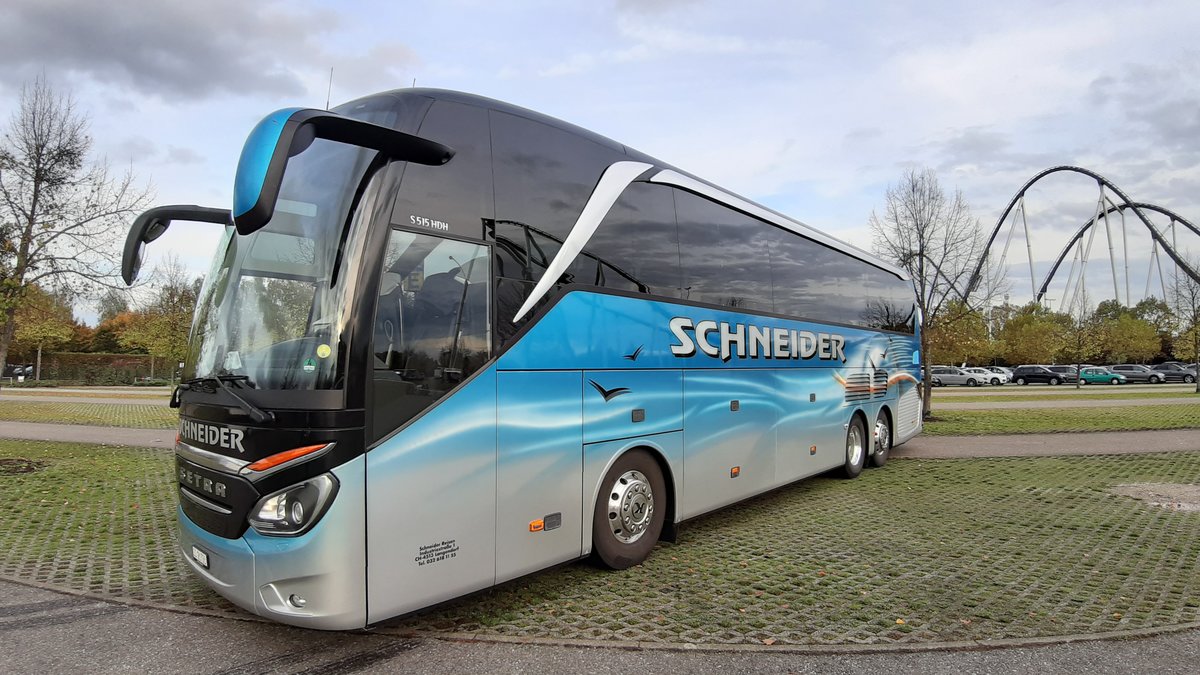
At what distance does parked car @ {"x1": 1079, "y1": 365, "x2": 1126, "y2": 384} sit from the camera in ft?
169

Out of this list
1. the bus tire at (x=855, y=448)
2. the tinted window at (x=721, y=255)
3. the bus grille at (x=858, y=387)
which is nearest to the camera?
the tinted window at (x=721, y=255)

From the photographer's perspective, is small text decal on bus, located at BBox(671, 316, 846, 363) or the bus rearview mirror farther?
small text decal on bus, located at BBox(671, 316, 846, 363)

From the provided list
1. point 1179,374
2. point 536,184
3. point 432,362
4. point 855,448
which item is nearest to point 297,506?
point 432,362

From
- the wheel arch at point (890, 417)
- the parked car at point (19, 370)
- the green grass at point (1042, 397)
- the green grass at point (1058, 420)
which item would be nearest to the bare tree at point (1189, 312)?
the green grass at point (1042, 397)

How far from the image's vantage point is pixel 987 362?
241 ft

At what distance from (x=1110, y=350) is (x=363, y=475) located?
3100 inches

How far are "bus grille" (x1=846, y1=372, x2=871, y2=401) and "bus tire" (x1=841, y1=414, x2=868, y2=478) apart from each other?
0.33 metres

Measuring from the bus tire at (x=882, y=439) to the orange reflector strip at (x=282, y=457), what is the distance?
31.4ft

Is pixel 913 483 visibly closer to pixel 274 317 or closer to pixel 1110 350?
pixel 274 317

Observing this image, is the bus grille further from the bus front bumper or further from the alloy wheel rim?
the bus front bumper

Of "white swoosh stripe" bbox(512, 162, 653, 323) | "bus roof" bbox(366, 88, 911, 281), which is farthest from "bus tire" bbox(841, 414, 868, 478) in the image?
"white swoosh stripe" bbox(512, 162, 653, 323)

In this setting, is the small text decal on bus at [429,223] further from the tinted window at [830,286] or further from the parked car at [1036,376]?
the parked car at [1036,376]

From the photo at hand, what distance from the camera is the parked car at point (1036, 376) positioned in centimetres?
5197

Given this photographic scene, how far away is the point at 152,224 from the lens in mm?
4945
